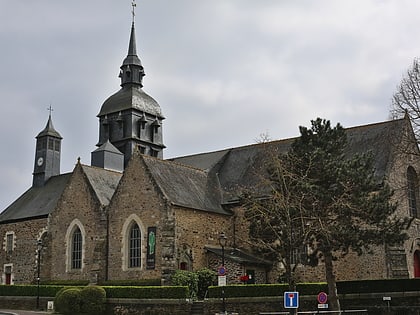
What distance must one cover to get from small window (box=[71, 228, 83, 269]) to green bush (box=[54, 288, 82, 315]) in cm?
756

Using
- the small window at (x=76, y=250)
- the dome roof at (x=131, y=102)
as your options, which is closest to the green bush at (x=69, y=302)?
the small window at (x=76, y=250)

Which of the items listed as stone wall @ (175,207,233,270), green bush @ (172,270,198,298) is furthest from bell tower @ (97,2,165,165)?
green bush @ (172,270,198,298)

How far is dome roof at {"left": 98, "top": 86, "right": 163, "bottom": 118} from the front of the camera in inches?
2104

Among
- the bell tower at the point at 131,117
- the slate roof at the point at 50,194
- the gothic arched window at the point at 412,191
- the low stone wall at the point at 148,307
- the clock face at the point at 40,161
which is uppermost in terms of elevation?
the bell tower at the point at 131,117

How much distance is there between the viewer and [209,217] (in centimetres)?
3622

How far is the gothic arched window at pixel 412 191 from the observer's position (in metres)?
34.1

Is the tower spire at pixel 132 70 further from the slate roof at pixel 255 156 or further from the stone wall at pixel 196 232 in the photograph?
the stone wall at pixel 196 232

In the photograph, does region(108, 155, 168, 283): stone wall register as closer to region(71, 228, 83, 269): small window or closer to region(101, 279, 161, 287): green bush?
region(101, 279, 161, 287): green bush

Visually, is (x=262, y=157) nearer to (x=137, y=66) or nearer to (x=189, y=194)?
(x=189, y=194)

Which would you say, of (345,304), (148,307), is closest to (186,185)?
(148,307)

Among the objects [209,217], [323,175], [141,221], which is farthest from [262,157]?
[323,175]

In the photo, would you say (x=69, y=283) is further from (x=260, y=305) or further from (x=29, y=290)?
(x=260, y=305)

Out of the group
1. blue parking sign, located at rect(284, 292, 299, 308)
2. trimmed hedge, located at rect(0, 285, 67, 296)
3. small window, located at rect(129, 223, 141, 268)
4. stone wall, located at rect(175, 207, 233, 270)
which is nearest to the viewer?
blue parking sign, located at rect(284, 292, 299, 308)

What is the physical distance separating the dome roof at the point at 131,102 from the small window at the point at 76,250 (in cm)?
1695
